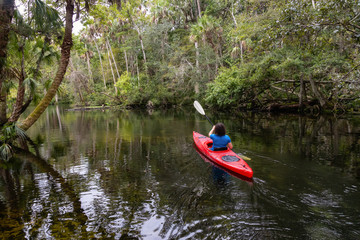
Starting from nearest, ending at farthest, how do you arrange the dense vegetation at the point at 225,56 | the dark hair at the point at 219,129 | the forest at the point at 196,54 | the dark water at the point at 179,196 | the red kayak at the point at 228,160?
the dark water at the point at 179,196, the red kayak at the point at 228,160, the dark hair at the point at 219,129, the forest at the point at 196,54, the dense vegetation at the point at 225,56

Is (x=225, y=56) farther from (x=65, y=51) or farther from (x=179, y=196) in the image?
(x=179, y=196)

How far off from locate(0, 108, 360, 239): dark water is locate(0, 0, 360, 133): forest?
3293 mm

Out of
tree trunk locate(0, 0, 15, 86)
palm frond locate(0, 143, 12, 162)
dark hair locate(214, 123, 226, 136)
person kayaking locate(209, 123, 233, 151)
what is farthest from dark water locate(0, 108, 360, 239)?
tree trunk locate(0, 0, 15, 86)

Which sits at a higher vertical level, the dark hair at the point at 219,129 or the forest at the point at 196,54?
the forest at the point at 196,54

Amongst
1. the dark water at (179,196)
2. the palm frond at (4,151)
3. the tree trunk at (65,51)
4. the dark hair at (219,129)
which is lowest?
the dark water at (179,196)

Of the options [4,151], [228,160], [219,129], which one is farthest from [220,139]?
[4,151]

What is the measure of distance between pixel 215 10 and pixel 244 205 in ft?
91.8

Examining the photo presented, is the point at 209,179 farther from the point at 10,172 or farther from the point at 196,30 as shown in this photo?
the point at 196,30

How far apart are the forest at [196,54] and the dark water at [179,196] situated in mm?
3293

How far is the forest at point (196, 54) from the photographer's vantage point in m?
7.34

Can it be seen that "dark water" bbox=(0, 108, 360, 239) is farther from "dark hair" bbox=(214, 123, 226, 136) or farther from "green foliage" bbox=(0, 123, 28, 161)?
"dark hair" bbox=(214, 123, 226, 136)

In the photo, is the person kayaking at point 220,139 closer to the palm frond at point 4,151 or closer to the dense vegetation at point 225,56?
the dense vegetation at point 225,56

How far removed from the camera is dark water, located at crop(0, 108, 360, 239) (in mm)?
3347

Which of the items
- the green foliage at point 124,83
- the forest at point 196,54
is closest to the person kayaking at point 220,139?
the forest at point 196,54
